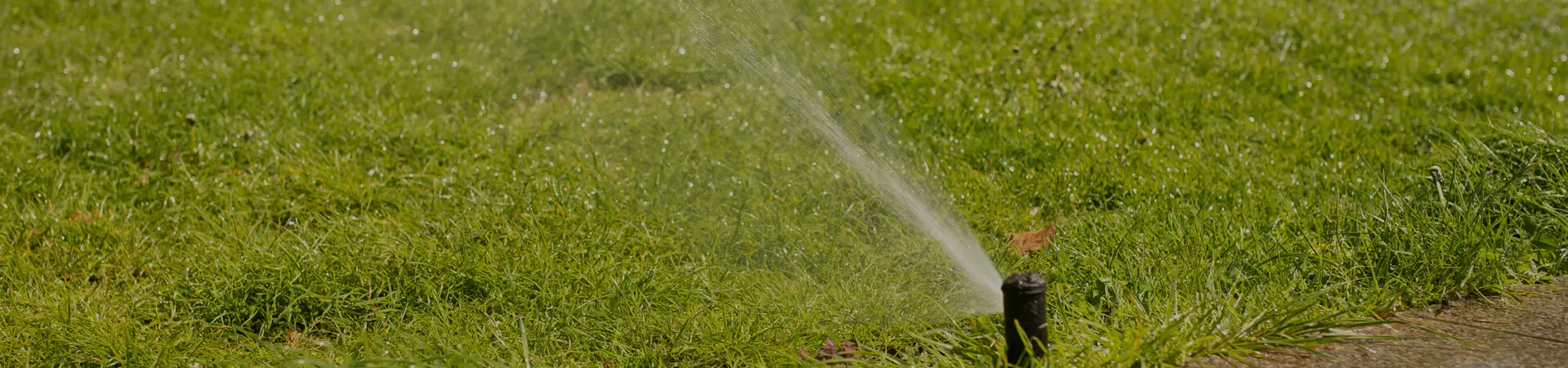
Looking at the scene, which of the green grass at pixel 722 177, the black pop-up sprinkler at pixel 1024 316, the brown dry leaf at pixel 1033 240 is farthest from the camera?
the brown dry leaf at pixel 1033 240

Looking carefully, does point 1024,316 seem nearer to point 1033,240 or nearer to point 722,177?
point 1033,240

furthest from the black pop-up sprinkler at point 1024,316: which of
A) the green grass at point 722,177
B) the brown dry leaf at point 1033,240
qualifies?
the brown dry leaf at point 1033,240

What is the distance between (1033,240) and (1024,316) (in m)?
1.17

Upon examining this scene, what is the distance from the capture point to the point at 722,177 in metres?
3.85

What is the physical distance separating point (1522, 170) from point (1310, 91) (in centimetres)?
155

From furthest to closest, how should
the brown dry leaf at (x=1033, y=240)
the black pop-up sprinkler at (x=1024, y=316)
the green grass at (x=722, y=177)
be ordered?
the brown dry leaf at (x=1033, y=240) → the green grass at (x=722, y=177) → the black pop-up sprinkler at (x=1024, y=316)

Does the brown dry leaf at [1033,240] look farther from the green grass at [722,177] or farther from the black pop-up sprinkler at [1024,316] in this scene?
the black pop-up sprinkler at [1024,316]

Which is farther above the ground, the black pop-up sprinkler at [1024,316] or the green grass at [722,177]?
the black pop-up sprinkler at [1024,316]

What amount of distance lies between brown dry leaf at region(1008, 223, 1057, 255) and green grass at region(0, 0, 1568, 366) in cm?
7

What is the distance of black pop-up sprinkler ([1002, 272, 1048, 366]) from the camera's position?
217 centimetres

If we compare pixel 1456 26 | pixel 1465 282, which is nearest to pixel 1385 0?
pixel 1456 26

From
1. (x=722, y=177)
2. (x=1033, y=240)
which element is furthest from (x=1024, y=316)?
(x=722, y=177)

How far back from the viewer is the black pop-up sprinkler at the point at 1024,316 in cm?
217

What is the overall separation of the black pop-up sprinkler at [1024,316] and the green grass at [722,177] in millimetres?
135
